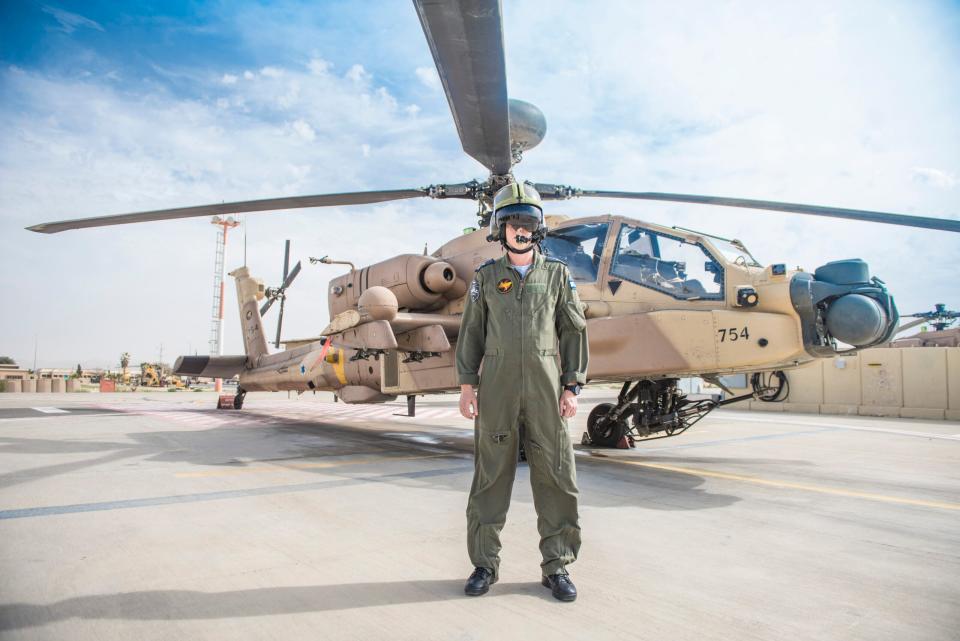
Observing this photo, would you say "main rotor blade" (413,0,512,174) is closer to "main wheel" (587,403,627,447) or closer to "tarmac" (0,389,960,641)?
"tarmac" (0,389,960,641)

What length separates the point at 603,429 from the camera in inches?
301

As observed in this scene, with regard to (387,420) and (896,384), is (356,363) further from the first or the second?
(896,384)

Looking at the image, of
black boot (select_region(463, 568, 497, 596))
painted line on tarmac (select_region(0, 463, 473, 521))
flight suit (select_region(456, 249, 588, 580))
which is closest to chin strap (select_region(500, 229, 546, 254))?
flight suit (select_region(456, 249, 588, 580))

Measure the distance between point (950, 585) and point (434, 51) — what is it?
13.1ft

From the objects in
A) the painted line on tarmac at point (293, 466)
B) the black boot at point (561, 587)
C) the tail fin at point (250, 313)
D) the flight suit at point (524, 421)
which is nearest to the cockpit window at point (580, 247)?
the painted line on tarmac at point (293, 466)

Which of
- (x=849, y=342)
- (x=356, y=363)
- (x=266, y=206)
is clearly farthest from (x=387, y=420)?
(x=849, y=342)

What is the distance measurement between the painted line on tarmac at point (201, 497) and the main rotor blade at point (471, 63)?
10.5ft

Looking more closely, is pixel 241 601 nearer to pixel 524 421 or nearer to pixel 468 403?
pixel 468 403

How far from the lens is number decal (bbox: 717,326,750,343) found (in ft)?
16.6

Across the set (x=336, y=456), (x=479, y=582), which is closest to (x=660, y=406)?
(x=336, y=456)

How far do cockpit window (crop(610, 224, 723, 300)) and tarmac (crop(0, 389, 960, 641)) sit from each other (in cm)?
191

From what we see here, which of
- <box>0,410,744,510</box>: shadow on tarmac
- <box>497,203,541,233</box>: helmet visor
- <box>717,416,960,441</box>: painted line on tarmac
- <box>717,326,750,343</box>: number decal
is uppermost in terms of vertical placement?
<box>497,203,541,233</box>: helmet visor

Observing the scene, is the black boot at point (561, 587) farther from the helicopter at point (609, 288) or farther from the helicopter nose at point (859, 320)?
the helicopter nose at point (859, 320)

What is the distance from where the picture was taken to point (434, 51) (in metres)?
3.55
